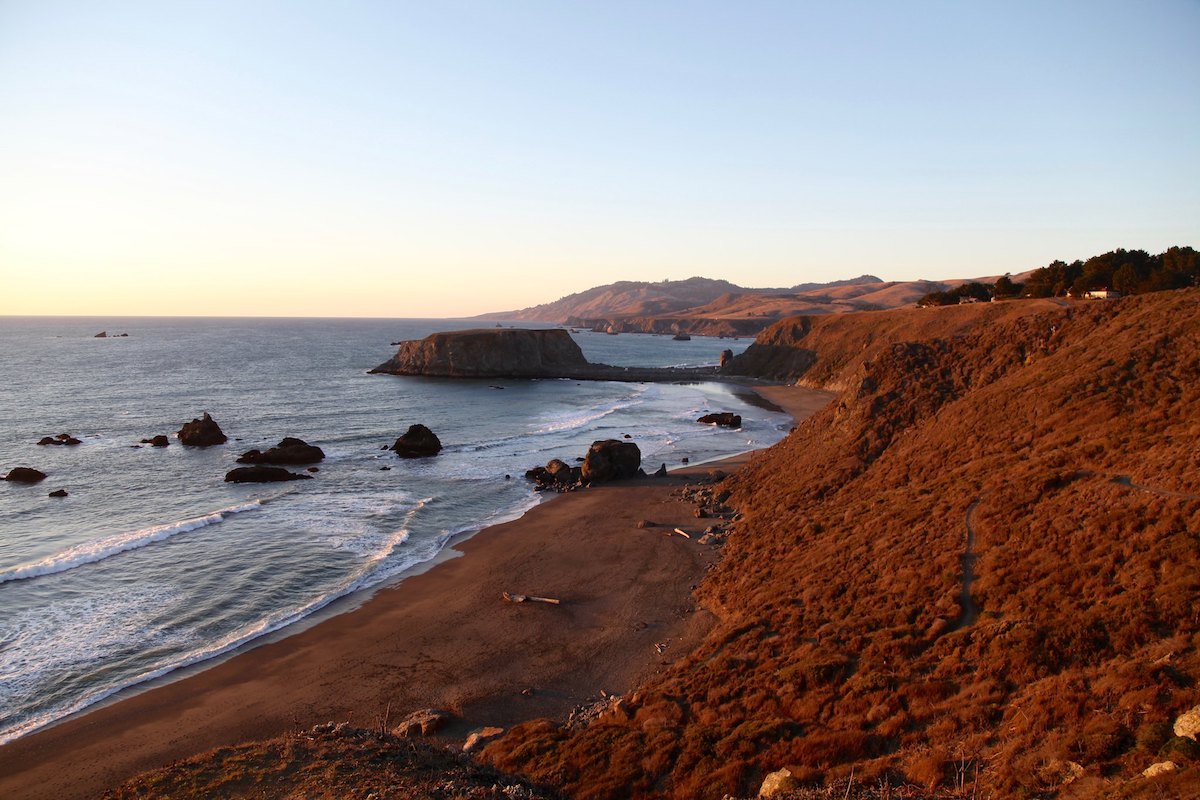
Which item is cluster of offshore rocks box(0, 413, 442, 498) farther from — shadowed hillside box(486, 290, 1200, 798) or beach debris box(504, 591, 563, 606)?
shadowed hillside box(486, 290, 1200, 798)

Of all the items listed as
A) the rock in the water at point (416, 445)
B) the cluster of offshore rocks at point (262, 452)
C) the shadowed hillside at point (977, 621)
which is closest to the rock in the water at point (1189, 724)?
the shadowed hillside at point (977, 621)

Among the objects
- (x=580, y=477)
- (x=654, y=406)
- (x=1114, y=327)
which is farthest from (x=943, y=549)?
(x=654, y=406)

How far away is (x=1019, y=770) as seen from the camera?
1054cm

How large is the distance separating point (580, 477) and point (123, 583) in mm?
25011

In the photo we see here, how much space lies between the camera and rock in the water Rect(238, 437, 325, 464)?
163ft

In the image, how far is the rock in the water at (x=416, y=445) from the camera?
5331 centimetres

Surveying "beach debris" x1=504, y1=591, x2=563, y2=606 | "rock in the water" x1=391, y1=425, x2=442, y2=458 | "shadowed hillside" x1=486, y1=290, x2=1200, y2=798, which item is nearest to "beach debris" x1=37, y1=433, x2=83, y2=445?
"rock in the water" x1=391, y1=425, x2=442, y2=458

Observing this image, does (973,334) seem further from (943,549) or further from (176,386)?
(176,386)

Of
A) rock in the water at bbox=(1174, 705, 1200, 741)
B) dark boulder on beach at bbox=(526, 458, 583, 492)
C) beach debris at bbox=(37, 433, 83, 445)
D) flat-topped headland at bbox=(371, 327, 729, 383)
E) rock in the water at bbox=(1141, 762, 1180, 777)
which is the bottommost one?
dark boulder on beach at bbox=(526, 458, 583, 492)

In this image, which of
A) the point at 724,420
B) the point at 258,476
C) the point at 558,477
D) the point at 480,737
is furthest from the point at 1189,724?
the point at 724,420

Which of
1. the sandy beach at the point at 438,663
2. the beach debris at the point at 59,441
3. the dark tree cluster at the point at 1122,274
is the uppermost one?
the dark tree cluster at the point at 1122,274

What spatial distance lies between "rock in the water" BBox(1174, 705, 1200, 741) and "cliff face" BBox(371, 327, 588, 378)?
361ft

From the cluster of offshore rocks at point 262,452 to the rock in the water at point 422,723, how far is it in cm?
3207

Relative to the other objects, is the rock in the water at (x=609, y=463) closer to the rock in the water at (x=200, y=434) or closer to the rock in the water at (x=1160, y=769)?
the rock in the water at (x=200, y=434)
